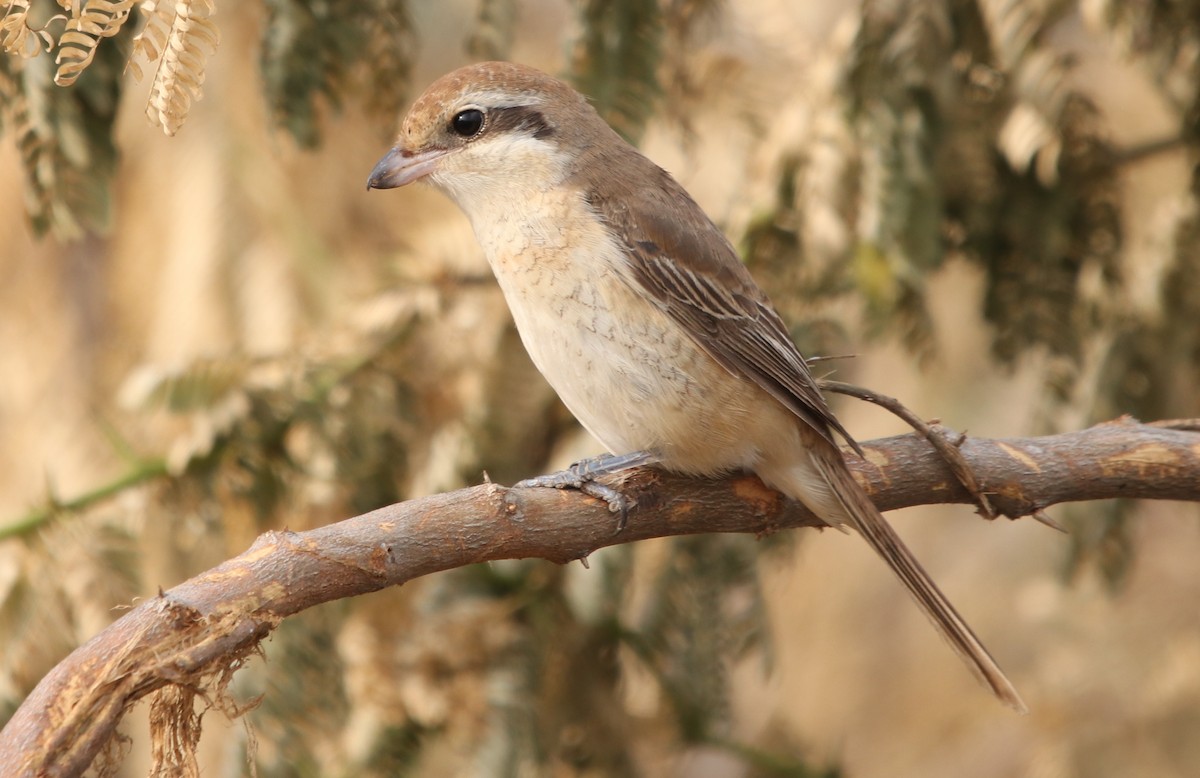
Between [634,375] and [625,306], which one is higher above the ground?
[625,306]

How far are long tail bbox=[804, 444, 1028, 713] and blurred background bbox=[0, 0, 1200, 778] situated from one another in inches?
39.9

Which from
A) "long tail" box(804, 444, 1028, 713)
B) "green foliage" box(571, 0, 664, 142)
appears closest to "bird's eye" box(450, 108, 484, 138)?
"green foliage" box(571, 0, 664, 142)

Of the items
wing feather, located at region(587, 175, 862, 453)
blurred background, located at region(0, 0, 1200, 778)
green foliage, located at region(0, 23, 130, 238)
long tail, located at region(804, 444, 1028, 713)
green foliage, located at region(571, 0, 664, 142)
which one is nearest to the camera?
long tail, located at region(804, 444, 1028, 713)

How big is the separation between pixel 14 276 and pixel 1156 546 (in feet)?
17.7

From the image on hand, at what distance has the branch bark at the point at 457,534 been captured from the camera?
6.25 feet

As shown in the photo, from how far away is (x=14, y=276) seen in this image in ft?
18.6

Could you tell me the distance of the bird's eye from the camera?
3143 millimetres

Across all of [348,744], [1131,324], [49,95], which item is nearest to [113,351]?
[348,744]

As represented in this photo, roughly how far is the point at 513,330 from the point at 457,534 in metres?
1.93

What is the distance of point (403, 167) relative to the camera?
3127mm

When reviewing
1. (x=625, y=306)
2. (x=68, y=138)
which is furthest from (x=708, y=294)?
(x=68, y=138)

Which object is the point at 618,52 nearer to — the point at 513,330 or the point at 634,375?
the point at 634,375

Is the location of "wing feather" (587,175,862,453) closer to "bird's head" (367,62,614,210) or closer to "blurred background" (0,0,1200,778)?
"bird's head" (367,62,614,210)

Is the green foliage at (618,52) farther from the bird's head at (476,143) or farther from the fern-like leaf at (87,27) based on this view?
the fern-like leaf at (87,27)
